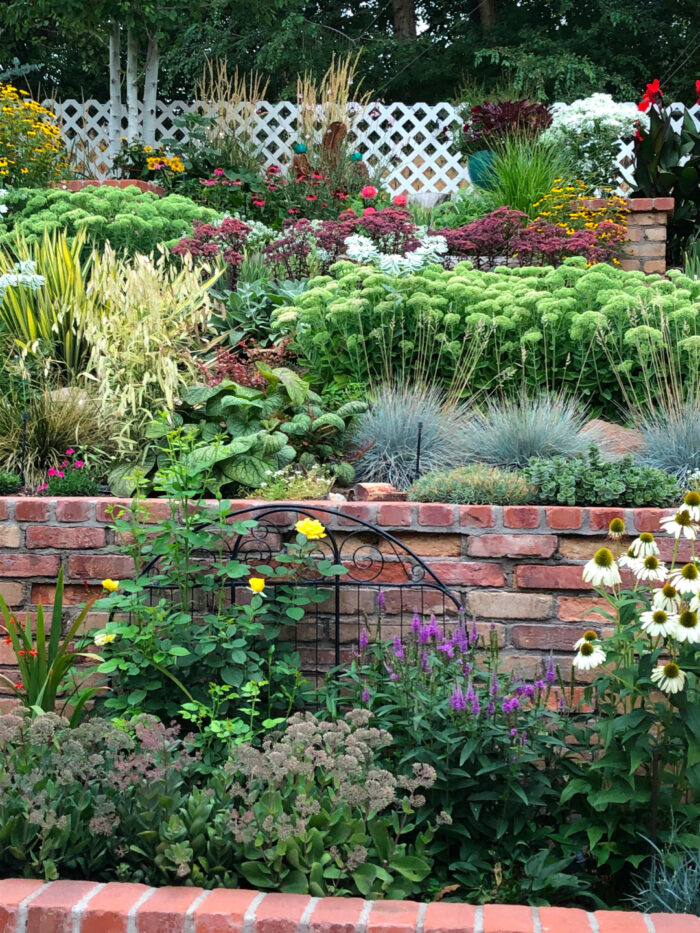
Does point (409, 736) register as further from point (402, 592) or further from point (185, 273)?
point (185, 273)

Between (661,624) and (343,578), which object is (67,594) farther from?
(661,624)

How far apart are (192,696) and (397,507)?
88cm

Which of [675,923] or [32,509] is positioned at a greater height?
[32,509]

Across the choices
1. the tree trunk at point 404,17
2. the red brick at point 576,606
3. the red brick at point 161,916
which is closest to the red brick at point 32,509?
the red brick at point 161,916

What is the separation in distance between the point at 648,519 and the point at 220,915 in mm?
1815

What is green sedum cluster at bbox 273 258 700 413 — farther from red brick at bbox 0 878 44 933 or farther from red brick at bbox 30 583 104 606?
red brick at bbox 0 878 44 933

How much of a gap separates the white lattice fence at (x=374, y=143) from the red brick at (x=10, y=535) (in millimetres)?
6817

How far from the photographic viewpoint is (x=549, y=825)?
2.64m

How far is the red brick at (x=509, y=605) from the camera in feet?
10.1

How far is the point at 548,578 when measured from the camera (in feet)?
10.1

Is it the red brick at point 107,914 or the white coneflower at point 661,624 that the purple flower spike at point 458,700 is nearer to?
the white coneflower at point 661,624

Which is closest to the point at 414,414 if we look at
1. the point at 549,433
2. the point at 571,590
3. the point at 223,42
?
the point at 549,433

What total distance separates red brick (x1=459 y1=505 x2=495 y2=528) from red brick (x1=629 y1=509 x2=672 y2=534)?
46 centimetres

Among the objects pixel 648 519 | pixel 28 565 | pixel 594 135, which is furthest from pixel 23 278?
pixel 594 135
